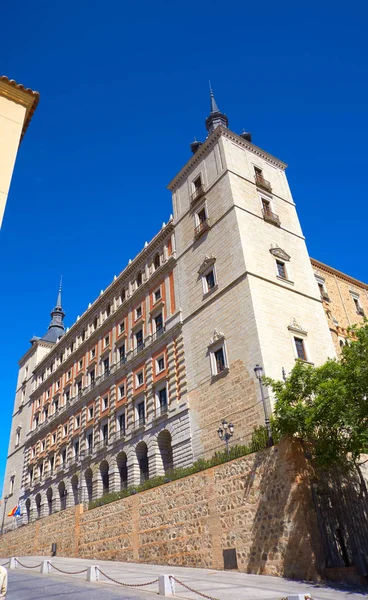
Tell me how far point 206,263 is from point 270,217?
534cm

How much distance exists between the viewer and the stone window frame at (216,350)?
→ 2412 centimetres

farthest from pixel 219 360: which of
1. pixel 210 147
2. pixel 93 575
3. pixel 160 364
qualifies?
pixel 210 147

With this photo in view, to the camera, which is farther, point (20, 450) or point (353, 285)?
point (20, 450)

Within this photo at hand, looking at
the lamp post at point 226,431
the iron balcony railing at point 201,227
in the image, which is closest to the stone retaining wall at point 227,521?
the lamp post at point 226,431

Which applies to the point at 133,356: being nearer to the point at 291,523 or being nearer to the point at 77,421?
the point at 77,421

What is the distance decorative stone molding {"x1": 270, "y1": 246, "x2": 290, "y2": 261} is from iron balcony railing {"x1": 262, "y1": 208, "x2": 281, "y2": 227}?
86.3 inches

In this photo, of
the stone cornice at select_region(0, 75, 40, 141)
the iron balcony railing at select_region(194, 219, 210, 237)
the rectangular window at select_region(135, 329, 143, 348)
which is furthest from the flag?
the stone cornice at select_region(0, 75, 40, 141)

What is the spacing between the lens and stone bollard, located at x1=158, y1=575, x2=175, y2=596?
40.1 feet

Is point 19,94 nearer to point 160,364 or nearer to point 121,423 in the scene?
point 160,364

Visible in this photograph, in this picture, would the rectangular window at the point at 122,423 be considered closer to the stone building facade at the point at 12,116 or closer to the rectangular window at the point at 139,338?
the rectangular window at the point at 139,338

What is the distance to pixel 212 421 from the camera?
78.0 feet

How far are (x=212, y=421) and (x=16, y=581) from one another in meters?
11.0

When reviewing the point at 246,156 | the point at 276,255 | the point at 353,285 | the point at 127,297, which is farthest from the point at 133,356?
the point at 353,285

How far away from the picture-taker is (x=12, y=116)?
12555 millimetres
